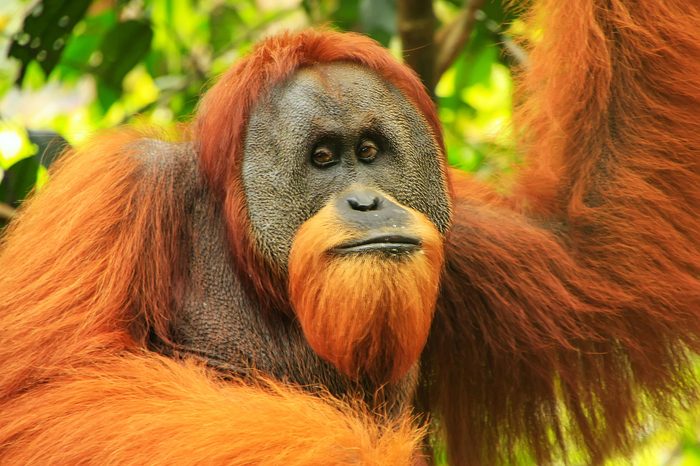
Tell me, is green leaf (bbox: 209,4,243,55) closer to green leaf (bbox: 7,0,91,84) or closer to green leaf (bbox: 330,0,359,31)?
green leaf (bbox: 330,0,359,31)

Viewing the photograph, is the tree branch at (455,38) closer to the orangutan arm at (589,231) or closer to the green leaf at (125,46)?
the orangutan arm at (589,231)

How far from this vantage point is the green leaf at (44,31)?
4168 mm

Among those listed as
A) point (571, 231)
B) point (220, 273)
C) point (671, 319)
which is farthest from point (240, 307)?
point (671, 319)

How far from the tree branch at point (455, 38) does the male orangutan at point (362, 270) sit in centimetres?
66

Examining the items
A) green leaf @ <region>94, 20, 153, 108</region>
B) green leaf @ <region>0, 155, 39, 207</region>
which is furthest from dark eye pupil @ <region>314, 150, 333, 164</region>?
green leaf @ <region>94, 20, 153, 108</region>

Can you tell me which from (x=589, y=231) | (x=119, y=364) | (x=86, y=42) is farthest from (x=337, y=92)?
(x=86, y=42)

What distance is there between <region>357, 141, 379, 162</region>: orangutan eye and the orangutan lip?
1.20ft

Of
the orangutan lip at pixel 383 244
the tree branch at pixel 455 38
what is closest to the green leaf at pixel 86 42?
the tree branch at pixel 455 38

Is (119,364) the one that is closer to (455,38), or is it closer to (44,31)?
(44,31)

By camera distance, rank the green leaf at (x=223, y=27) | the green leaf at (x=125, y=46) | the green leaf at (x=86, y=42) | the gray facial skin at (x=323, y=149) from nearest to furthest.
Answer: the gray facial skin at (x=323, y=149)
the green leaf at (x=125, y=46)
the green leaf at (x=86, y=42)
the green leaf at (x=223, y=27)

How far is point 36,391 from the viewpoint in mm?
2896

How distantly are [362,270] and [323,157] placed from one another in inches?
17.3

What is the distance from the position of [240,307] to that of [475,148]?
2.60m

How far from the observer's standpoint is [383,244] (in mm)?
2824
